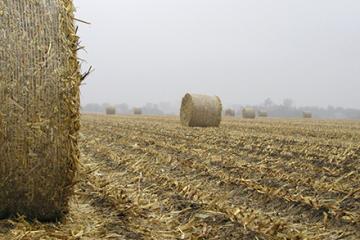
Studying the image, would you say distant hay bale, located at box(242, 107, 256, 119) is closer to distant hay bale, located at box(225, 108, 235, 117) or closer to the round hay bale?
distant hay bale, located at box(225, 108, 235, 117)

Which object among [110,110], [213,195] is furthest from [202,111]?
[110,110]

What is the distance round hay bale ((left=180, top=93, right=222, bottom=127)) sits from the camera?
17609mm

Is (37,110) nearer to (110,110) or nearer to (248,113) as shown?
(248,113)

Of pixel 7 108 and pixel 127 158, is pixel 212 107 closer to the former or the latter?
pixel 127 158

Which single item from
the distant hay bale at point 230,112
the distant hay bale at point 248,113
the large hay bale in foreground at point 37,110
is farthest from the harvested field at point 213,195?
the distant hay bale at point 230,112

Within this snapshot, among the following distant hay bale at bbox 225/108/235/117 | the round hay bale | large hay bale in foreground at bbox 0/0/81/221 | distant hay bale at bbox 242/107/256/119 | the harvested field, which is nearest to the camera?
large hay bale in foreground at bbox 0/0/81/221

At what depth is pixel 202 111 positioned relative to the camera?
1762 cm

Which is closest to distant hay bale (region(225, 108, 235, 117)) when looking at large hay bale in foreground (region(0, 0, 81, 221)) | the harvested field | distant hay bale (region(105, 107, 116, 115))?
distant hay bale (region(105, 107, 116, 115))

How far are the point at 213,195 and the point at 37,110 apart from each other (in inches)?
105

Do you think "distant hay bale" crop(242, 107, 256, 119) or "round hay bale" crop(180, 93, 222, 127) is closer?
"round hay bale" crop(180, 93, 222, 127)

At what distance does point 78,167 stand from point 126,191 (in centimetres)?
159

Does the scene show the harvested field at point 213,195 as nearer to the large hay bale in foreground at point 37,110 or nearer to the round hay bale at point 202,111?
the large hay bale in foreground at point 37,110

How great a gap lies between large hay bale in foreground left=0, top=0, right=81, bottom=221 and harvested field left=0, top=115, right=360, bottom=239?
0.96 ft

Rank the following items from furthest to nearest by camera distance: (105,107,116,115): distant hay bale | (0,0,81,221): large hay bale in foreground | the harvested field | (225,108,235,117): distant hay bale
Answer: (225,108,235,117): distant hay bale < (105,107,116,115): distant hay bale < the harvested field < (0,0,81,221): large hay bale in foreground
